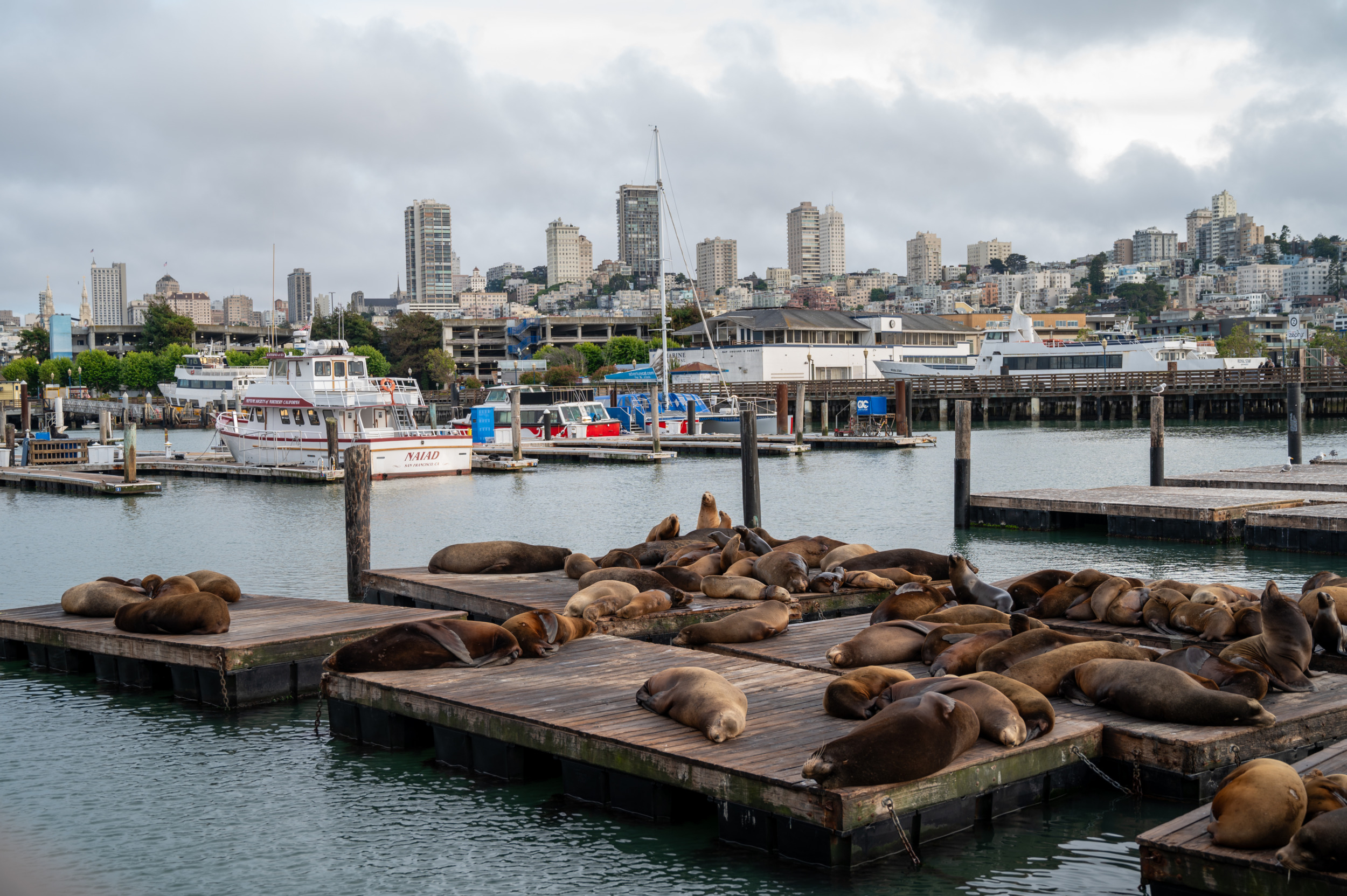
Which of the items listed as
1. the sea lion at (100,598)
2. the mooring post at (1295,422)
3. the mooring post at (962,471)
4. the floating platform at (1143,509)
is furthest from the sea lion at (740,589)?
the mooring post at (1295,422)

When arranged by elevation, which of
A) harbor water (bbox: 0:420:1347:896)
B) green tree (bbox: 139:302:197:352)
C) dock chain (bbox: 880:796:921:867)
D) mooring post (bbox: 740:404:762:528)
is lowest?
harbor water (bbox: 0:420:1347:896)

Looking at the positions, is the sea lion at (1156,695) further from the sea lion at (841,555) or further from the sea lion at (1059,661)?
the sea lion at (841,555)

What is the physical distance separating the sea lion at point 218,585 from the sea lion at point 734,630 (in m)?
4.68

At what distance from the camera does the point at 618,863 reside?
6.66 m

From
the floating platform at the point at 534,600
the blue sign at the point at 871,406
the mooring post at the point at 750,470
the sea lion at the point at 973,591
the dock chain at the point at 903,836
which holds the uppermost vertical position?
the blue sign at the point at 871,406

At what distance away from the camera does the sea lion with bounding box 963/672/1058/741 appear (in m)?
6.88

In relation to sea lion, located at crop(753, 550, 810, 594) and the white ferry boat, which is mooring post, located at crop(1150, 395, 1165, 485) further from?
the white ferry boat

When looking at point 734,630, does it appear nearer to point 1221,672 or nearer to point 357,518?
point 1221,672

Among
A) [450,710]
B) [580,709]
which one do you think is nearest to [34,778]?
[450,710]

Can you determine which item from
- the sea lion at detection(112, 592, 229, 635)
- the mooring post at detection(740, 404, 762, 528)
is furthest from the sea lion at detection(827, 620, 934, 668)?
the mooring post at detection(740, 404, 762, 528)

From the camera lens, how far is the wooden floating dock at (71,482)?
1210 inches

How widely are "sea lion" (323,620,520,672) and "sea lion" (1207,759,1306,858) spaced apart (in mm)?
Result: 5194

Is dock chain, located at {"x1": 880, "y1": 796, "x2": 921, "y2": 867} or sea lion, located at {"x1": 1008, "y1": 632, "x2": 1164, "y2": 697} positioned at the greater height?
sea lion, located at {"x1": 1008, "y1": 632, "x2": 1164, "y2": 697}

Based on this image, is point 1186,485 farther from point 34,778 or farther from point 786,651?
point 34,778
